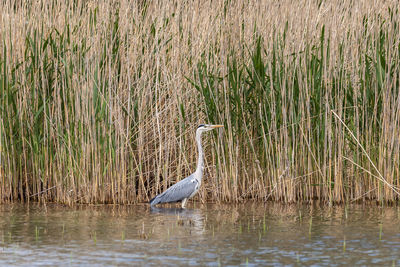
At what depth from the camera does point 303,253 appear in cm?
629

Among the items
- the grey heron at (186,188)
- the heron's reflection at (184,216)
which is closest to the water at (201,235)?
the heron's reflection at (184,216)

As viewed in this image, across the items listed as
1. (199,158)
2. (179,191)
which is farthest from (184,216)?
(199,158)

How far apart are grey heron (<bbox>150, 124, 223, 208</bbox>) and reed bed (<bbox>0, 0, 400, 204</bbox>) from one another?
432 mm

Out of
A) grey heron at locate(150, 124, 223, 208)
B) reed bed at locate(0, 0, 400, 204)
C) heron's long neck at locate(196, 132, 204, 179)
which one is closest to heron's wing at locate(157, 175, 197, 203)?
grey heron at locate(150, 124, 223, 208)

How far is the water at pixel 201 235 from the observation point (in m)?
6.10

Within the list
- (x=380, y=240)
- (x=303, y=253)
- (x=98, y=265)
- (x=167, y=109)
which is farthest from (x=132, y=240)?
(x=167, y=109)

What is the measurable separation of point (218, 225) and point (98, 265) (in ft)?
6.89

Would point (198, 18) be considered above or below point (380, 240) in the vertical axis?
above

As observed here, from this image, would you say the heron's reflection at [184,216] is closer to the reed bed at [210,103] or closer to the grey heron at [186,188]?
the grey heron at [186,188]

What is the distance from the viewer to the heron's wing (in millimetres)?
8594

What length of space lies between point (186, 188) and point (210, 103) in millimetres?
1140

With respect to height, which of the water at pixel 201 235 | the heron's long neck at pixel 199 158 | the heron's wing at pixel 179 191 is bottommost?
the water at pixel 201 235

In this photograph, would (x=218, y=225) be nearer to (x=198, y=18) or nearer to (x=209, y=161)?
(x=209, y=161)

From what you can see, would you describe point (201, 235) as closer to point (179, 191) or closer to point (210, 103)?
point (179, 191)
